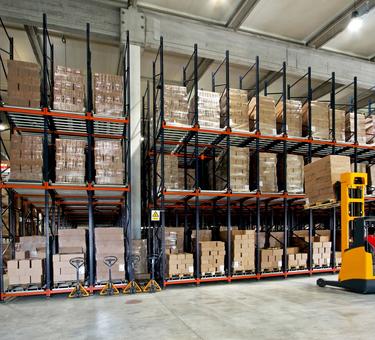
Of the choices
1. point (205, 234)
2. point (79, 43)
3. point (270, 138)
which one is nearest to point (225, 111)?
point (270, 138)

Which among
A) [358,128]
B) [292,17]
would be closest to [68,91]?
[292,17]

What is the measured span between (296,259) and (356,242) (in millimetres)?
2904

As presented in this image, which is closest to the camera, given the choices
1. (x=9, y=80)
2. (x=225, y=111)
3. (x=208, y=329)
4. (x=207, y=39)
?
(x=208, y=329)

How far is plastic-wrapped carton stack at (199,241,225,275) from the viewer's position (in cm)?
879

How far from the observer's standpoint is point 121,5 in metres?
10.3

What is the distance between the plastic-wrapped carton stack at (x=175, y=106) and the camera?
8875mm

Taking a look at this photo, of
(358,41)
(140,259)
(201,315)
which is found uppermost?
(358,41)

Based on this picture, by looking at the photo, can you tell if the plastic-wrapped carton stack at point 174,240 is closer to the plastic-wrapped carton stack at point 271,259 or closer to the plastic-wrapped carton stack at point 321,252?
the plastic-wrapped carton stack at point 271,259

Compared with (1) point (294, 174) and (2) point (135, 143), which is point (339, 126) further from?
(2) point (135, 143)

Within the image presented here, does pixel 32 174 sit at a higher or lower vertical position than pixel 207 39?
lower

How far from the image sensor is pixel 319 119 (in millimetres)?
10523

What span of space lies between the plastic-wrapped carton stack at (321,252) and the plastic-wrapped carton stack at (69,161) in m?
7.36

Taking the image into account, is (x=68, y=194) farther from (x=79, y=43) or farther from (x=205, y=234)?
(x=79, y=43)

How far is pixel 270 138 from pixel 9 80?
23.4 ft
